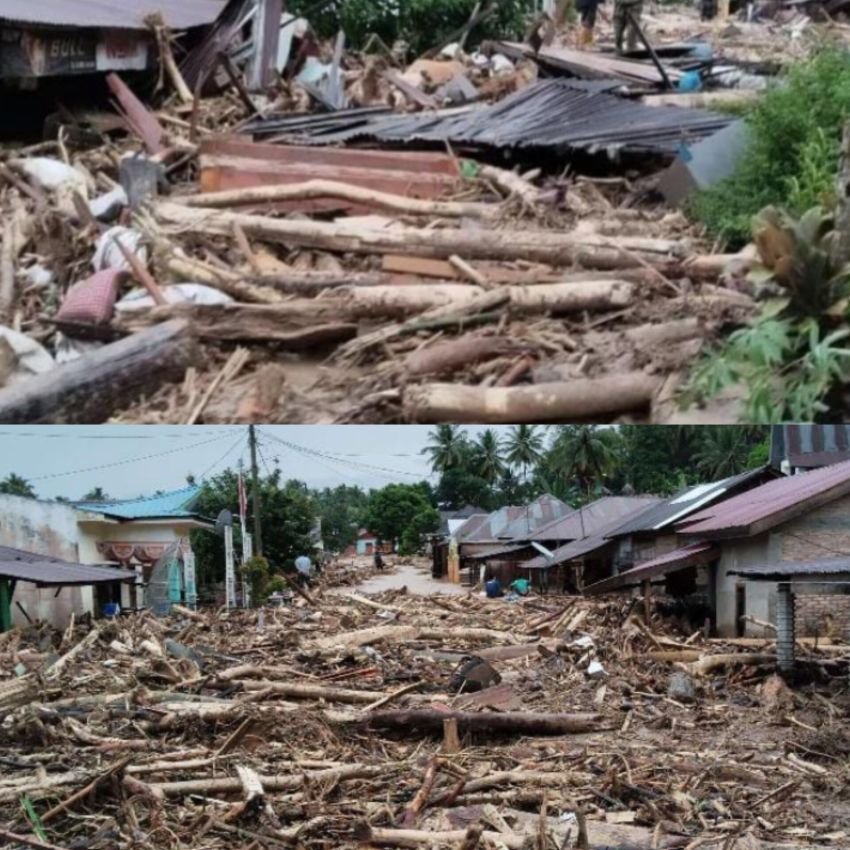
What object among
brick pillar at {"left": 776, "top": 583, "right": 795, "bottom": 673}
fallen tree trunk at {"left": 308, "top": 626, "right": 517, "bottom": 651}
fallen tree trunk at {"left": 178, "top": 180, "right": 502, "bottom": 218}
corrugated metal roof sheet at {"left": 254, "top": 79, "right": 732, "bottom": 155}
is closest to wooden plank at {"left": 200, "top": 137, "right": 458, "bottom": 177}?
corrugated metal roof sheet at {"left": 254, "top": 79, "right": 732, "bottom": 155}

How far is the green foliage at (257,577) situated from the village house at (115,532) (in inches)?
31.8

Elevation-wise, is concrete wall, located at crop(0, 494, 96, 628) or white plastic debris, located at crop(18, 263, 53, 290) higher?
white plastic debris, located at crop(18, 263, 53, 290)

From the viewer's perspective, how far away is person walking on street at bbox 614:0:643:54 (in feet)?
33.7

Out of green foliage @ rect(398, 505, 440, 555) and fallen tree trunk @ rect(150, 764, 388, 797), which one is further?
green foliage @ rect(398, 505, 440, 555)

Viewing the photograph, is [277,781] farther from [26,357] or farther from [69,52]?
[69,52]

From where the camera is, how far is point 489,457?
434 cm

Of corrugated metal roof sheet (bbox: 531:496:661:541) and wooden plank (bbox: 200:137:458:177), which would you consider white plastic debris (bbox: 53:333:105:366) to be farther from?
corrugated metal roof sheet (bbox: 531:496:661:541)

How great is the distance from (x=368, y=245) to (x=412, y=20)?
18.9 ft

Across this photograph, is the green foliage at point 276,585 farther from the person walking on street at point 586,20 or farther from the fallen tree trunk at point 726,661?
the person walking on street at point 586,20

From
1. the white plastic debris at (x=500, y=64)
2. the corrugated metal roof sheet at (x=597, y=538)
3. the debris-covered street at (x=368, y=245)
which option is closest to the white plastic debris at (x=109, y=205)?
the debris-covered street at (x=368, y=245)

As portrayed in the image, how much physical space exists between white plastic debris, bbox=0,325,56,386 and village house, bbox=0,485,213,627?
1146 mm

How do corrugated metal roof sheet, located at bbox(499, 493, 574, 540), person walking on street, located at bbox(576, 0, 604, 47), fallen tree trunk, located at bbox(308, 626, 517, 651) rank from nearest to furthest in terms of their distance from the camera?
corrugated metal roof sheet, located at bbox(499, 493, 574, 540), person walking on street, located at bbox(576, 0, 604, 47), fallen tree trunk, located at bbox(308, 626, 517, 651)

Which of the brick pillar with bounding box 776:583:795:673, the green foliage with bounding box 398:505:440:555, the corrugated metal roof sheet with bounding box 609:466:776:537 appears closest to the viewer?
the green foliage with bounding box 398:505:440:555

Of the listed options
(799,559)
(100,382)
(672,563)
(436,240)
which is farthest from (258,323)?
(672,563)
